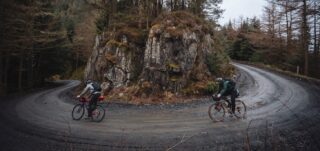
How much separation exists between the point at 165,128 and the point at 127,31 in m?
14.4

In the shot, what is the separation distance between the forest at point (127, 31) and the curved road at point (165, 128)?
931cm

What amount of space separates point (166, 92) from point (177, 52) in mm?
3488

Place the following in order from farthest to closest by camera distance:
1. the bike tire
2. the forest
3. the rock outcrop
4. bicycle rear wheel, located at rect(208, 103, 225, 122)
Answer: the forest, the rock outcrop, the bike tire, bicycle rear wheel, located at rect(208, 103, 225, 122)

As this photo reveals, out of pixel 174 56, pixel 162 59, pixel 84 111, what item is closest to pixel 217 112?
pixel 84 111

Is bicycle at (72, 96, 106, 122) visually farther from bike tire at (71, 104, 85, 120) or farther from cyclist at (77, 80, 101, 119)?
cyclist at (77, 80, 101, 119)

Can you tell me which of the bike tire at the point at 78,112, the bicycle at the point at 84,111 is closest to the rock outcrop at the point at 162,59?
the bicycle at the point at 84,111

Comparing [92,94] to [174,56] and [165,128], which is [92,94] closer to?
[165,128]

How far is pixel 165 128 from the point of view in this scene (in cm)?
1128

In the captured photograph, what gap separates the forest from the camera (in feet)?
79.5

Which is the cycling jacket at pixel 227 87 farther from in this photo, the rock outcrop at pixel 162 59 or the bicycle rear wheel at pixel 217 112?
the rock outcrop at pixel 162 59

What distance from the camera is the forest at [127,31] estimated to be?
79.5 feet

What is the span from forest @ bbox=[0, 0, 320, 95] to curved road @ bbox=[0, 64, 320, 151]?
9.31m

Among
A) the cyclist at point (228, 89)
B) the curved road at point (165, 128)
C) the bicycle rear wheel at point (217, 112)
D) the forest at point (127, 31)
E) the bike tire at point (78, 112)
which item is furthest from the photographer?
the forest at point (127, 31)

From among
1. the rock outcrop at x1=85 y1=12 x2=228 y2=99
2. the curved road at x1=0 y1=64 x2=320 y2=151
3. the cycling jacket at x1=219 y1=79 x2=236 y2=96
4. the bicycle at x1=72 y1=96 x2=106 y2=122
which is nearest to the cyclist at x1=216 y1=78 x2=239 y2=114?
the cycling jacket at x1=219 y1=79 x2=236 y2=96
